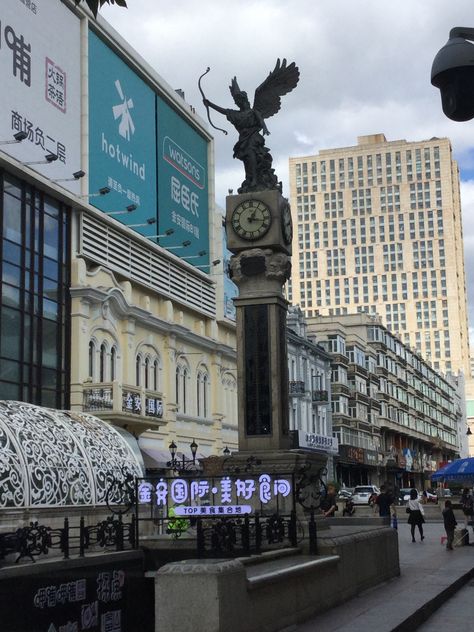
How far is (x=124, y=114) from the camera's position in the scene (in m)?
42.0

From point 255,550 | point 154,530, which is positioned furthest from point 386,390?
point 255,550

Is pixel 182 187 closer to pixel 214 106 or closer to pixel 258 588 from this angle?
pixel 214 106

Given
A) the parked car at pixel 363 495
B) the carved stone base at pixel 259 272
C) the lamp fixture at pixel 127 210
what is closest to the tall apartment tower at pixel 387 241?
the parked car at pixel 363 495

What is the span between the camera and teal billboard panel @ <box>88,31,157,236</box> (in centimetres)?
3925

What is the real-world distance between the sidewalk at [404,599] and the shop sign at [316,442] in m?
38.0

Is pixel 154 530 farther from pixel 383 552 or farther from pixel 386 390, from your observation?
pixel 386 390

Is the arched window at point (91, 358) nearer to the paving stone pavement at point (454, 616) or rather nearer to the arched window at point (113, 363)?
the arched window at point (113, 363)

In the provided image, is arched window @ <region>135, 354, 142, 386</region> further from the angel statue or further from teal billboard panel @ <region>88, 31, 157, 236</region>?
the angel statue

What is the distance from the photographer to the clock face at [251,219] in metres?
19.3

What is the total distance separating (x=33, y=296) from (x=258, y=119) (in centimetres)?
1679

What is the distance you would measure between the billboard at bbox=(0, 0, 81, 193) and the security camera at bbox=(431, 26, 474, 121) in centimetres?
2856

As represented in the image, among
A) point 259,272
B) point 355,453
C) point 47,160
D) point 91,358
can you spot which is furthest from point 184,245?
point 355,453

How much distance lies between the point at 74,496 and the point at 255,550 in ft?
24.0

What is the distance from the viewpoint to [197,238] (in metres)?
50.1
